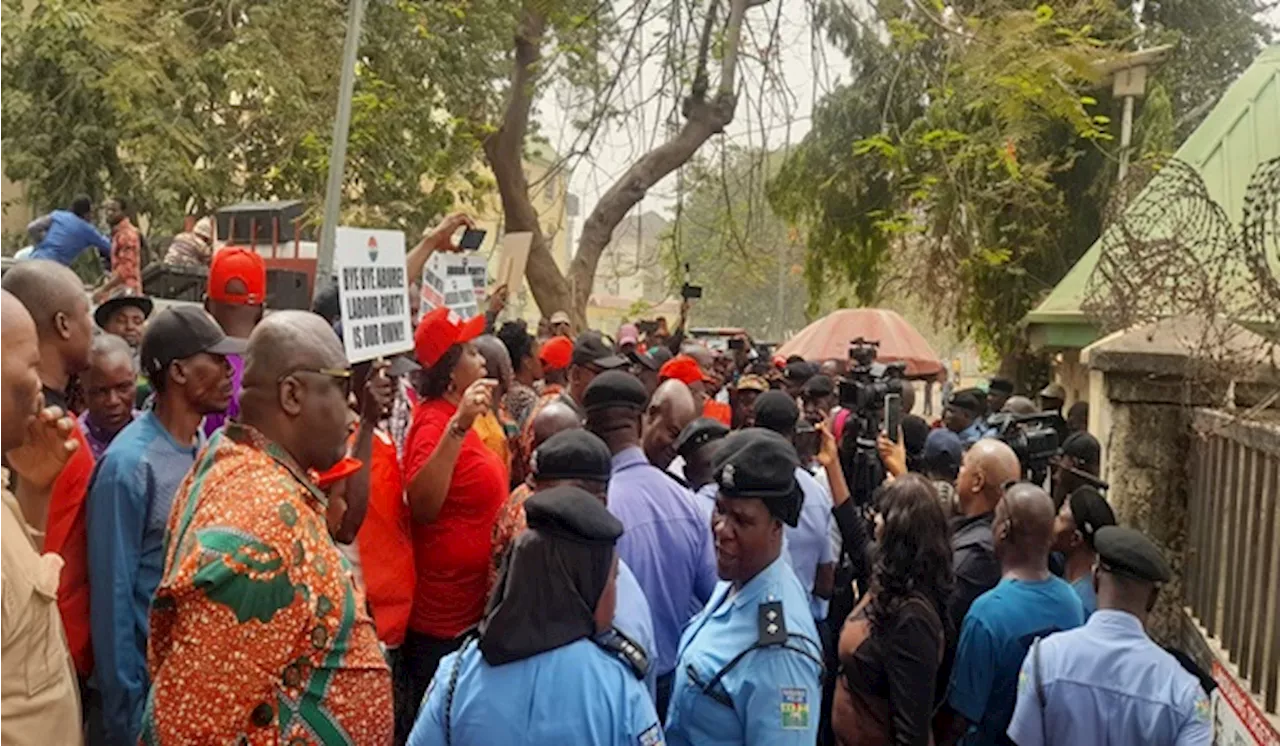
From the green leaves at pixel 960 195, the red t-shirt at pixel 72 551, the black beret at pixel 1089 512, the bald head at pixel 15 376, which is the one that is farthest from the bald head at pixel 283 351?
the green leaves at pixel 960 195

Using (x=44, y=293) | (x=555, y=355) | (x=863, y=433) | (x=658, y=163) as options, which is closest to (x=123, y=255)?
(x=555, y=355)

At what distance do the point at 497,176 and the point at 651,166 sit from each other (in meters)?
1.99

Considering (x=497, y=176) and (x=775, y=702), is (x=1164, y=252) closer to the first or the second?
(x=775, y=702)

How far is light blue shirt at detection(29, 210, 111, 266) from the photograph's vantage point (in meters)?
11.0

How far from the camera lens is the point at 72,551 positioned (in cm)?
379

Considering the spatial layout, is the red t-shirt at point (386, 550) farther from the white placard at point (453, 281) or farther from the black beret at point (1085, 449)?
the black beret at point (1085, 449)

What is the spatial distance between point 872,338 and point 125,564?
14.3m

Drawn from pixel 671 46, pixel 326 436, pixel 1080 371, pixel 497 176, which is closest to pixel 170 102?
pixel 497 176

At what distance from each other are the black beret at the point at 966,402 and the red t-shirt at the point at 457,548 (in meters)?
5.67

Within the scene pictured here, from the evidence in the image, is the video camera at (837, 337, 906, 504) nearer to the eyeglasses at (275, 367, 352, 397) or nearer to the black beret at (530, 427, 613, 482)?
the black beret at (530, 427, 613, 482)

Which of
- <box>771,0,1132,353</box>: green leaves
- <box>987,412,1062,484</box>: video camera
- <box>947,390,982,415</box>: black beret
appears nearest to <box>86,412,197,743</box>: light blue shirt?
<box>987,412,1062,484</box>: video camera

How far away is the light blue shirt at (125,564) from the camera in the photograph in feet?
12.0

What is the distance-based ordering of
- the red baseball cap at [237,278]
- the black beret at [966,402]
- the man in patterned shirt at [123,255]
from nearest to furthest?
the red baseball cap at [237,278] → the man in patterned shirt at [123,255] → the black beret at [966,402]

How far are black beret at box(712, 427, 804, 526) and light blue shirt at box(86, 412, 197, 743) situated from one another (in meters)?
1.64
